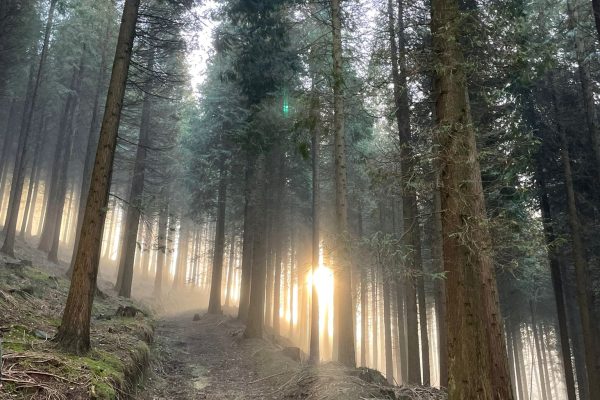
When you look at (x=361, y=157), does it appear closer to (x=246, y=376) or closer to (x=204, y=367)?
(x=246, y=376)

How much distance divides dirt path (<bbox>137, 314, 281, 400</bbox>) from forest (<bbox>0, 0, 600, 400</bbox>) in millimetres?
264

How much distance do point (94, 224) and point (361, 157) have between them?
27.2 feet

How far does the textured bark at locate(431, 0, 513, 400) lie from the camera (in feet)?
17.1

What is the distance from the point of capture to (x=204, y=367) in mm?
12133

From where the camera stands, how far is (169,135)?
88.7 feet

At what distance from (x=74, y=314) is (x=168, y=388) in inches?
132

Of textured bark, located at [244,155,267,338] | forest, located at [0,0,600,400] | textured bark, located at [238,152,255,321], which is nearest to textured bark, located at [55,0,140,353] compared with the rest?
forest, located at [0,0,600,400]

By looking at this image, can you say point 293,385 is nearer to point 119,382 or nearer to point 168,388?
point 168,388

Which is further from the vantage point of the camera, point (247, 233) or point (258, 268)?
point (247, 233)

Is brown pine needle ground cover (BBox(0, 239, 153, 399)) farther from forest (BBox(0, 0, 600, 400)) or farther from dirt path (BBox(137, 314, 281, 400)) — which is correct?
dirt path (BBox(137, 314, 281, 400))

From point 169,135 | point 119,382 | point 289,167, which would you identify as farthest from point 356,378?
point 169,135

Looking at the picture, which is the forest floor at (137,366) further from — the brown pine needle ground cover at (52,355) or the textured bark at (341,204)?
the textured bark at (341,204)

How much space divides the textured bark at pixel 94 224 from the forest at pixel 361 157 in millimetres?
36

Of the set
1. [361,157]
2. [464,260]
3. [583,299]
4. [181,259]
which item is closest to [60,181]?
[181,259]
